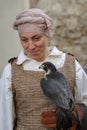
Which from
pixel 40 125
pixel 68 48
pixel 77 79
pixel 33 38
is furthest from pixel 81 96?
pixel 68 48

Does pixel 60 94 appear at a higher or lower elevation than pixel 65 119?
higher

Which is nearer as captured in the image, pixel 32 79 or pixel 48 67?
pixel 48 67

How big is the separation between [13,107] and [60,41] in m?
1.76

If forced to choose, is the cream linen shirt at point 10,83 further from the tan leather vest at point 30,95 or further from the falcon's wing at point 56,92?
the falcon's wing at point 56,92

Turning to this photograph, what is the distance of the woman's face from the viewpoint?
8.16 ft

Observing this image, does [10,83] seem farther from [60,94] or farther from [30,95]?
[60,94]

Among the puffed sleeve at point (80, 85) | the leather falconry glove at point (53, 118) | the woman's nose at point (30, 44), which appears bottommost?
the leather falconry glove at point (53, 118)

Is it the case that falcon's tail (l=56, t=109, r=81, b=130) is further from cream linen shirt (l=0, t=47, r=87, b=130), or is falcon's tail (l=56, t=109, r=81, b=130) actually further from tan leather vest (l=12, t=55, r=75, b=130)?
cream linen shirt (l=0, t=47, r=87, b=130)

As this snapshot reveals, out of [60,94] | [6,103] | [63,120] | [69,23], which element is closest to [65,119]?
[63,120]

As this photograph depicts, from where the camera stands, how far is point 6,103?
258 centimetres

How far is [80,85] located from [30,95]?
0.31 meters

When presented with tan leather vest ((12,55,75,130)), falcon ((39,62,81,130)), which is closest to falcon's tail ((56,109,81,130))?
falcon ((39,62,81,130))

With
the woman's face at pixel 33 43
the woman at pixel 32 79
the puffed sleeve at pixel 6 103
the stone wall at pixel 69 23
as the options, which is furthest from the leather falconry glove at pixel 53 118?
the stone wall at pixel 69 23

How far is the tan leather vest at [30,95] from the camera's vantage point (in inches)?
101
